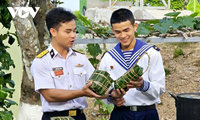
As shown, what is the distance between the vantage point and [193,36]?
14.5 feet

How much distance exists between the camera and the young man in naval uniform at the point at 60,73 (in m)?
2.32

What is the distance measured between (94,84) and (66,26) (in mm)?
573

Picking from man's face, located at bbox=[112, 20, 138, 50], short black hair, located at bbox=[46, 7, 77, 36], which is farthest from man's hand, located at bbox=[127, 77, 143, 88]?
short black hair, located at bbox=[46, 7, 77, 36]

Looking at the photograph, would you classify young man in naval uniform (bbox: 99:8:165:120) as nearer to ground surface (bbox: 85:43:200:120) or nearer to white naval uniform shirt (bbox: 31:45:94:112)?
white naval uniform shirt (bbox: 31:45:94:112)

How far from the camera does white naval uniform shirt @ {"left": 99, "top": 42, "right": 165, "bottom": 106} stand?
2.54 meters

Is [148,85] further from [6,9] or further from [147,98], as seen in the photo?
[6,9]

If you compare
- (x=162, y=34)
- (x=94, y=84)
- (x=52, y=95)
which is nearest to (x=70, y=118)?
(x=52, y=95)

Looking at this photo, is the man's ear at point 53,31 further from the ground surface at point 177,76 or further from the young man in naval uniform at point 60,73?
the ground surface at point 177,76

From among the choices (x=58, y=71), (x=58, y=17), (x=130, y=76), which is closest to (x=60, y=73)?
(x=58, y=71)

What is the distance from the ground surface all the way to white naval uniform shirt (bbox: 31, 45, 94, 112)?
→ 10.9 feet

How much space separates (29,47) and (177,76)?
420 centimetres

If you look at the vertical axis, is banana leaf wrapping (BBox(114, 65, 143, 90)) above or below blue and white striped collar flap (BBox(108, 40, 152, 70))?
below

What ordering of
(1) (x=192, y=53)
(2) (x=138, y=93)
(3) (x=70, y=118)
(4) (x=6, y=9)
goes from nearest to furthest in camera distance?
(3) (x=70, y=118), (2) (x=138, y=93), (4) (x=6, y=9), (1) (x=192, y=53)

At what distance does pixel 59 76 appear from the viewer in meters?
2.41
